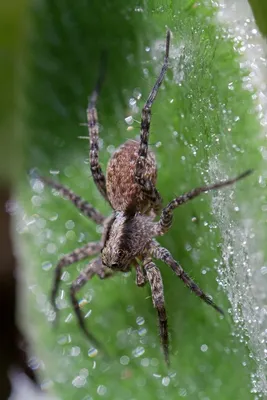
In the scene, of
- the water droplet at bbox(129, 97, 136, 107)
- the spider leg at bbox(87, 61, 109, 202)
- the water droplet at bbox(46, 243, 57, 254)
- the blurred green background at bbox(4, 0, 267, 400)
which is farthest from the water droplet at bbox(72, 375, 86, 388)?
the water droplet at bbox(129, 97, 136, 107)

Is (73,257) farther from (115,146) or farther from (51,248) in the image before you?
(115,146)

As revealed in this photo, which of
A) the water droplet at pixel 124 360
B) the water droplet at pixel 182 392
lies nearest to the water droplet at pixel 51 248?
the water droplet at pixel 124 360

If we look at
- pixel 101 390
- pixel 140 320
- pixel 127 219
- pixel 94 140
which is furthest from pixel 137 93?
pixel 101 390

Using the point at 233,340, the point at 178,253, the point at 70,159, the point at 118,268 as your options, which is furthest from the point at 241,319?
the point at 70,159

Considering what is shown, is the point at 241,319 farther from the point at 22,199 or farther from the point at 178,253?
the point at 22,199

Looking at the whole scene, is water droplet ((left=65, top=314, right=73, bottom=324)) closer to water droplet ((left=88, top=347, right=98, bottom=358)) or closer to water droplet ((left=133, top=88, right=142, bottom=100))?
water droplet ((left=88, top=347, right=98, bottom=358))

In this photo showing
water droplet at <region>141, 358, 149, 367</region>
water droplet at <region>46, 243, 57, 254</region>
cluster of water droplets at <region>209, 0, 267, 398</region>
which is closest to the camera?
cluster of water droplets at <region>209, 0, 267, 398</region>

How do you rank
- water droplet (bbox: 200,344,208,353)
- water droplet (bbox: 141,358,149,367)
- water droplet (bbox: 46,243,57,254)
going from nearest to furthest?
water droplet (bbox: 200,344,208,353)
water droplet (bbox: 141,358,149,367)
water droplet (bbox: 46,243,57,254)
